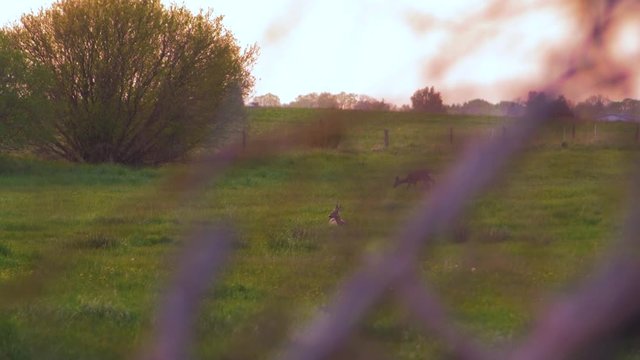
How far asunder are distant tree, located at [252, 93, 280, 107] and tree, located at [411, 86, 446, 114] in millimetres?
156

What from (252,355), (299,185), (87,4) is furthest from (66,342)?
(87,4)

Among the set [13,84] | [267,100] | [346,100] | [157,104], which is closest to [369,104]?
[346,100]

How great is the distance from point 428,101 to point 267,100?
250mm

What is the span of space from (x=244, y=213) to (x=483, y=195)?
9.9 inches

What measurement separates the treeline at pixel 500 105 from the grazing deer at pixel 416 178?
48 mm

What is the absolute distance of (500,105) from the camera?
724 millimetres

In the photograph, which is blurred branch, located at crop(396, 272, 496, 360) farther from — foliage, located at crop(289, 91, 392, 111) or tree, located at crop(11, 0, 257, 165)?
tree, located at crop(11, 0, 257, 165)

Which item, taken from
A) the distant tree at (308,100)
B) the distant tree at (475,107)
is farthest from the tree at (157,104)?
the distant tree at (475,107)

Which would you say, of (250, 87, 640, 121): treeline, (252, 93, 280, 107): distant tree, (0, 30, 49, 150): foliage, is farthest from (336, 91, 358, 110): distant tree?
(0, 30, 49, 150): foliage

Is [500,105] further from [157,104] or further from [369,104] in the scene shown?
[157,104]

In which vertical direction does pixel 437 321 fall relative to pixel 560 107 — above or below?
below

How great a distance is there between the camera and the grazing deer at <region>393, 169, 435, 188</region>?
76cm

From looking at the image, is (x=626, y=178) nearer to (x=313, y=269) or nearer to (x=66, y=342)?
(x=313, y=269)

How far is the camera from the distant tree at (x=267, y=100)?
927mm
